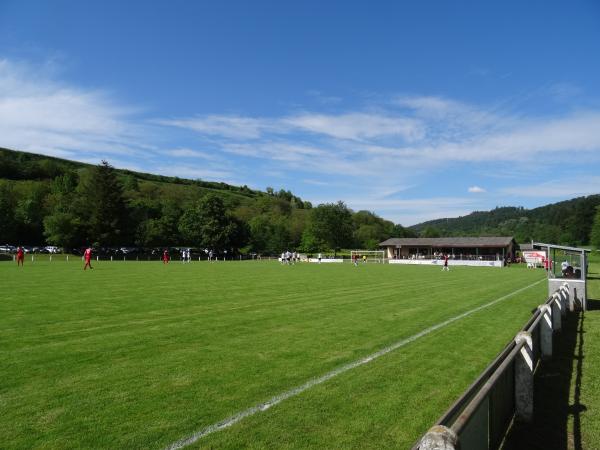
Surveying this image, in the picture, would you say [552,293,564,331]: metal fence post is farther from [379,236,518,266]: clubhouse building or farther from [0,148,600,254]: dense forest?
[0,148,600,254]: dense forest

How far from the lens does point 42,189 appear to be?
339ft

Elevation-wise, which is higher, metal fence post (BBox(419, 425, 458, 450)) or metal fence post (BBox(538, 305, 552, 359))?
metal fence post (BBox(419, 425, 458, 450))

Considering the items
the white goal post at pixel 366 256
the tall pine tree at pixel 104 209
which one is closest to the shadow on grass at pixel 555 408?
the white goal post at pixel 366 256

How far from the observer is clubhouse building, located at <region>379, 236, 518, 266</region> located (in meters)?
81.8

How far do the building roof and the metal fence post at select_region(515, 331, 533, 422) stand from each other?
82881 millimetres

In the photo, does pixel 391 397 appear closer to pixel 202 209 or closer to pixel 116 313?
pixel 116 313

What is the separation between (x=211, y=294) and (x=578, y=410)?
13.4 meters

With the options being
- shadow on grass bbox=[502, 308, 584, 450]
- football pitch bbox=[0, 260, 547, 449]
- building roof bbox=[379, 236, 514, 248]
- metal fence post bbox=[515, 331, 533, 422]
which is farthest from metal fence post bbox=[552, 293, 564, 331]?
building roof bbox=[379, 236, 514, 248]

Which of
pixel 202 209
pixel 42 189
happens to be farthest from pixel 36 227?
pixel 202 209

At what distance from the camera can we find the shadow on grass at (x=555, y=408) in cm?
511

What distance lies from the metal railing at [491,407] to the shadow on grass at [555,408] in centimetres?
19

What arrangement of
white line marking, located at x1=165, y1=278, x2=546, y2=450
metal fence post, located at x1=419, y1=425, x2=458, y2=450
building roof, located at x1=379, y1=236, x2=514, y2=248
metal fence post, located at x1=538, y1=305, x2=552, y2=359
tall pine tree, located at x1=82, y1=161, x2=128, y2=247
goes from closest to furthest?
metal fence post, located at x1=419, y1=425, x2=458, y2=450 < white line marking, located at x1=165, y1=278, x2=546, y2=450 < metal fence post, located at x1=538, y1=305, x2=552, y2=359 < tall pine tree, located at x1=82, y1=161, x2=128, y2=247 < building roof, located at x1=379, y1=236, x2=514, y2=248

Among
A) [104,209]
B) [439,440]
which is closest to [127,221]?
[104,209]

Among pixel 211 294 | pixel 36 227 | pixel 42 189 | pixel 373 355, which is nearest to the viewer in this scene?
pixel 373 355
